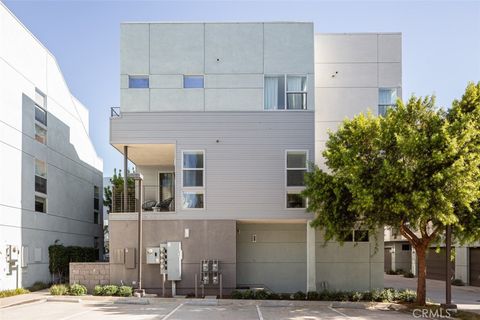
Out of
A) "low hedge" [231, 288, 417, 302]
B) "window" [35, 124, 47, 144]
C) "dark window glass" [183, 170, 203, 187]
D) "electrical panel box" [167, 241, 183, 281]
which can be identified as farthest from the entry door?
"window" [35, 124, 47, 144]

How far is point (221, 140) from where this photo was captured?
17.7m

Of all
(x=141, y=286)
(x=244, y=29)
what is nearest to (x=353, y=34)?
(x=244, y=29)

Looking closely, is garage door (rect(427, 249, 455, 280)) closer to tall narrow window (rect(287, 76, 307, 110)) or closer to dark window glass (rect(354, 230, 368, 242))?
dark window glass (rect(354, 230, 368, 242))

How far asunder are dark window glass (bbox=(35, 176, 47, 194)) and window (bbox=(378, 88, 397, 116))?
16141 millimetres

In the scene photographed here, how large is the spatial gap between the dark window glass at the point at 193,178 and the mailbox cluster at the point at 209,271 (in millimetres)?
3028

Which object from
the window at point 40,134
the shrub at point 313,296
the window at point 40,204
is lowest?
the shrub at point 313,296

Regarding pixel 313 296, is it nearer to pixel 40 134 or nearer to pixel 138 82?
pixel 138 82

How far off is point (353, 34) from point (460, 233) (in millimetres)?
9388

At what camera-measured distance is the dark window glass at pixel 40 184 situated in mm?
21269

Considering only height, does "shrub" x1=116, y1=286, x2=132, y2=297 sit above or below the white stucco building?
below

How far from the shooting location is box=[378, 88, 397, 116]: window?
19031mm

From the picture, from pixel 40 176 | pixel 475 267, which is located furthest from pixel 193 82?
pixel 475 267

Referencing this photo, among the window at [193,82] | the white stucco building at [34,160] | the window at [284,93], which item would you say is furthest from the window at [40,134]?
the window at [284,93]

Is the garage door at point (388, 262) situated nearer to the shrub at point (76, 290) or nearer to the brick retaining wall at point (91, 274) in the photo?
the brick retaining wall at point (91, 274)
